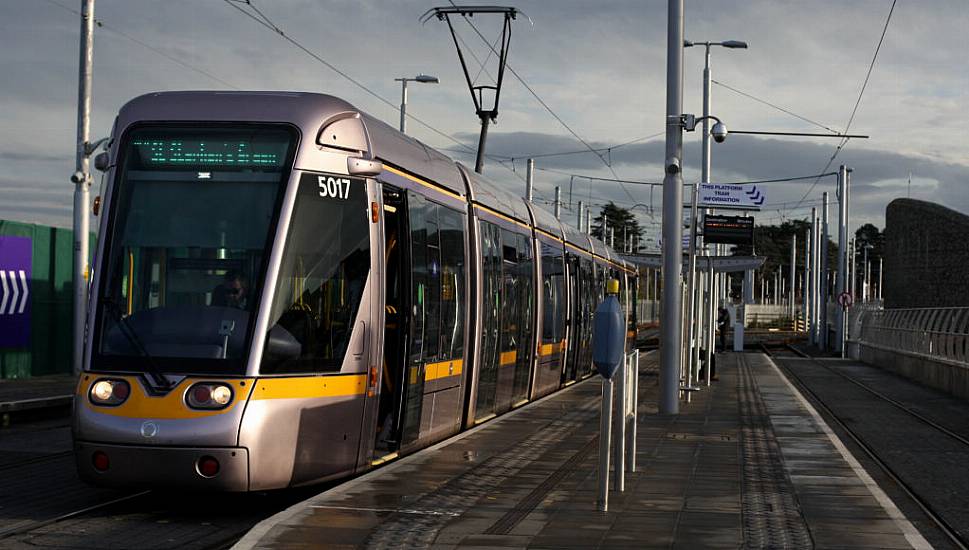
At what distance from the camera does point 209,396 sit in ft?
30.3

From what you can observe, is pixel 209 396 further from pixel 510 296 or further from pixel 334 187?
pixel 510 296

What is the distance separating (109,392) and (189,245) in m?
1.24

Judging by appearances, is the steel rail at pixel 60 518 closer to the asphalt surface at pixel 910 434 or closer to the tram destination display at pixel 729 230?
the asphalt surface at pixel 910 434

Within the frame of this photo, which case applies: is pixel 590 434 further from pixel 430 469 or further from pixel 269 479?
pixel 269 479

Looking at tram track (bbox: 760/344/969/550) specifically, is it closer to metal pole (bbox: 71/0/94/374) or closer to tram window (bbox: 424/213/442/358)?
tram window (bbox: 424/213/442/358)

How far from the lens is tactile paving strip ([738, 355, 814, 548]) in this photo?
8.49 metres

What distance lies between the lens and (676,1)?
1867 cm

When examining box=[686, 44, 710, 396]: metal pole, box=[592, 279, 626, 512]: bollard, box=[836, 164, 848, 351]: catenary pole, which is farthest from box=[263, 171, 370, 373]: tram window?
box=[836, 164, 848, 351]: catenary pole

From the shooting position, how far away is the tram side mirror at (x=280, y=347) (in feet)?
31.3

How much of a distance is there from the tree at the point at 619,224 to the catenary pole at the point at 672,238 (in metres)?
102

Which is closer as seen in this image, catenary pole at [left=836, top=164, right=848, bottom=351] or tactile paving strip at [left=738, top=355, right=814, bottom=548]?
tactile paving strip at [left=738, top=355, right=814, bottom=548]

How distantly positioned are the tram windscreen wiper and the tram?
11 mm

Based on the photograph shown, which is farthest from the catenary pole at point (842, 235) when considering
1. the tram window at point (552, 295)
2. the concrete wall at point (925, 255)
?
the tram window at point (552, 295)

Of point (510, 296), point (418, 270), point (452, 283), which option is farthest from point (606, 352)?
point (510, 296)
